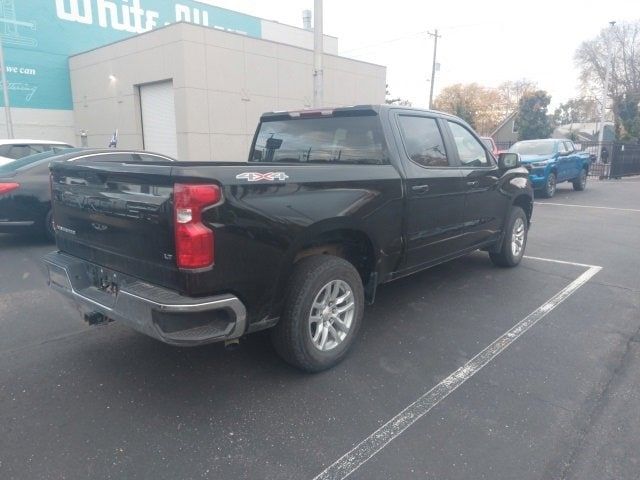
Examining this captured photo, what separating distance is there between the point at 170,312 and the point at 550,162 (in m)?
14.0

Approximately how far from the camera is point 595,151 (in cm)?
2525

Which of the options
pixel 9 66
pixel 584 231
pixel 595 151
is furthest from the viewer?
pixel 595 151

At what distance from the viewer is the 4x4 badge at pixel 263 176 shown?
2.80m

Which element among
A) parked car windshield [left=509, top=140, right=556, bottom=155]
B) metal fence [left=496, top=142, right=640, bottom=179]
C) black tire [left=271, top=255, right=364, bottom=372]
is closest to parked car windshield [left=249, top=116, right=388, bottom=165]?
black tire [left=271, top=255, right=364, bottom=372]

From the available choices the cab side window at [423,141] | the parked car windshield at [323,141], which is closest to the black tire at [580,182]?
the cab side window at [423,141]

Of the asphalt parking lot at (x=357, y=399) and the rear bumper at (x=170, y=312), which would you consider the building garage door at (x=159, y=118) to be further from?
the rear bumper at (x=170, y=312)

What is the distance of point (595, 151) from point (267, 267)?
1068 inches

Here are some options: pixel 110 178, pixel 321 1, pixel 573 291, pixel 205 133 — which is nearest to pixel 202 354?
pixel 110 178

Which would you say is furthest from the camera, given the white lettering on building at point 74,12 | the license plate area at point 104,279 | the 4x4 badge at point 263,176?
the white lettering on building at point 74,12

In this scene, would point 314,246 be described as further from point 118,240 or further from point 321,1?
point 321,1

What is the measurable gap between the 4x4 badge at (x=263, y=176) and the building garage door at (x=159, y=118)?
1744 centimetres

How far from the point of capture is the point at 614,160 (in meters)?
22.4

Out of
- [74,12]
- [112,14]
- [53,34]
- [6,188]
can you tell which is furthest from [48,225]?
[112,14]

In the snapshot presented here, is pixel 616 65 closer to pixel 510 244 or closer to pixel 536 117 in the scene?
pixel 536 117
